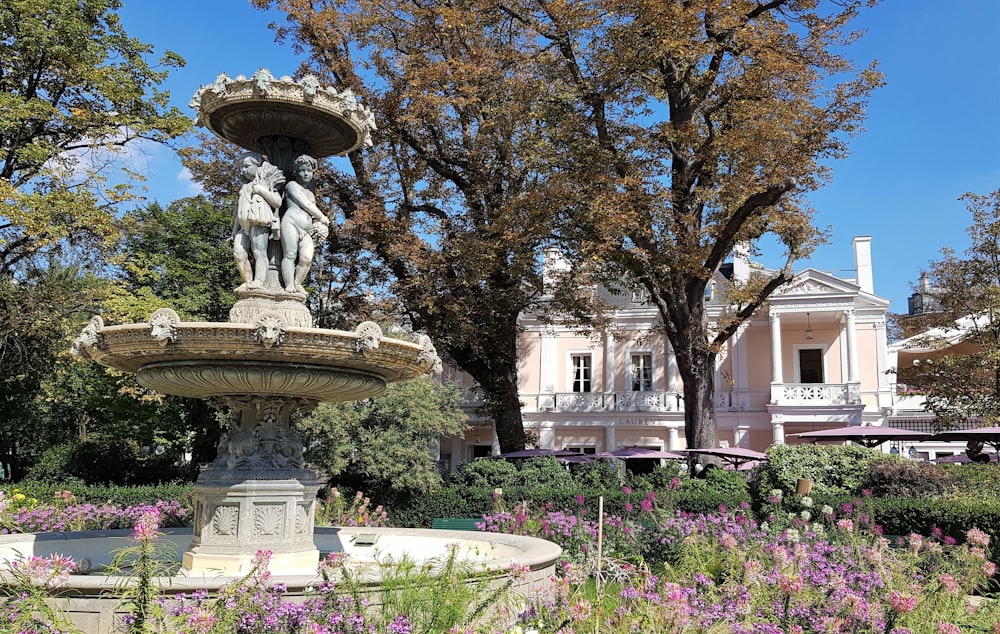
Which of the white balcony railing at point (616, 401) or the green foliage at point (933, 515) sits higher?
the white balcony railing at point (616, 401)

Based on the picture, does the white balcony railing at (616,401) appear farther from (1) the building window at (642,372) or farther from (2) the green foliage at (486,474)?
(2) the green foliage at (486,474)

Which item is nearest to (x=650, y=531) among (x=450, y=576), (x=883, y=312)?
(x=450, y=576)

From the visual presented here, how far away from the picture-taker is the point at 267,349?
19.1 feet

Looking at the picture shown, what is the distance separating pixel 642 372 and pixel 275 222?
26.6 metres

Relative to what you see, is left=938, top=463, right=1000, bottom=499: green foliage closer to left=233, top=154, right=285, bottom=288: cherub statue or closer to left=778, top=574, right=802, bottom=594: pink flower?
left=778, top=574, right=802, bottom=594: pink flower

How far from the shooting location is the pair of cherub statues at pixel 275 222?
752 centimetres

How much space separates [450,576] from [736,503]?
9648mm

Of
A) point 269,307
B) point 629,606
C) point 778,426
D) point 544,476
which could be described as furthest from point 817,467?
point 778,426

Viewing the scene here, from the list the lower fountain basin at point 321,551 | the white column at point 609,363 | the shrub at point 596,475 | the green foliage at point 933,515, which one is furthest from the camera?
the white column at point 609,363

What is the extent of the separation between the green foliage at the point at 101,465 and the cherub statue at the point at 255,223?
1576 centimetres

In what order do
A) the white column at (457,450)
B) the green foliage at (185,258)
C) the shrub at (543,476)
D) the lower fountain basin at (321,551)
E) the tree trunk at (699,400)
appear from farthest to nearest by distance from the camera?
1. the white column at (457,450)
2. the green foliage at (185,258)
3. the tree trunk at (699,400)
4. the shrub at (543,476)
5. the lower fountain basin at (321,551)

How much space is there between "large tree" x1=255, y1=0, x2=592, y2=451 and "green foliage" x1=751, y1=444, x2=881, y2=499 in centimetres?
727

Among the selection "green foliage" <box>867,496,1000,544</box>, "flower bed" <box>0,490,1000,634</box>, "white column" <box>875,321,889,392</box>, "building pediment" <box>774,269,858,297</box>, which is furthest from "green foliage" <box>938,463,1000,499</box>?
"white column" <box>875,321,889,392</box>

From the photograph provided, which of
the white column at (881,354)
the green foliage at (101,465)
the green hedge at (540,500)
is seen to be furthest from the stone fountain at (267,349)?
the white column at (881,354)
